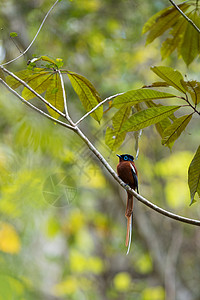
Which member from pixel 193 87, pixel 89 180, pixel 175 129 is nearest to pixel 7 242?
pixel 89 180

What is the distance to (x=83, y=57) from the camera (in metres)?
3.38

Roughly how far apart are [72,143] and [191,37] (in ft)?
3.09

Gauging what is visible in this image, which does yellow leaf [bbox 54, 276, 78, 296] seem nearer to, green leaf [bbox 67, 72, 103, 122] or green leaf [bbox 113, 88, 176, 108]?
green leaf [bbox 67, 72, 103, 122]

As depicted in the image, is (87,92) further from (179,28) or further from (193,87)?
(179,28)

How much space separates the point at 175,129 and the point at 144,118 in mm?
98

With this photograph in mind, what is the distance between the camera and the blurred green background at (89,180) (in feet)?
6.84

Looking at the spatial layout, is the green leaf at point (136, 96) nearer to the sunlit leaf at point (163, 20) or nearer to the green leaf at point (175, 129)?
the green leaf at point (175, 129)

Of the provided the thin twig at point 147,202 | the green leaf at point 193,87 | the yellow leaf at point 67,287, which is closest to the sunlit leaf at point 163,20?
the green leaf at point 193,87

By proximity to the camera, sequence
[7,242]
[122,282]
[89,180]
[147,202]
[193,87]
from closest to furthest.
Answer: [147,202]
[193,87]
[89,180]
[7,242]
[122,282]

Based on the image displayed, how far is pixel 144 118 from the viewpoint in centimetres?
95

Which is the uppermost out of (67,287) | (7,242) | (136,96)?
(136,96)

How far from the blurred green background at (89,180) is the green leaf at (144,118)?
62 centimetres

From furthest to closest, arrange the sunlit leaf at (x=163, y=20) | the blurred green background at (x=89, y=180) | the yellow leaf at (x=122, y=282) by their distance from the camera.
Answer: the yellow leaf at (x=122, y=282) → the blurred green background at (x=89, y=180) → the sunlit leaf at (x=163, y=20)

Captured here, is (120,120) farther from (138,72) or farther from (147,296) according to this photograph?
(147,296)
